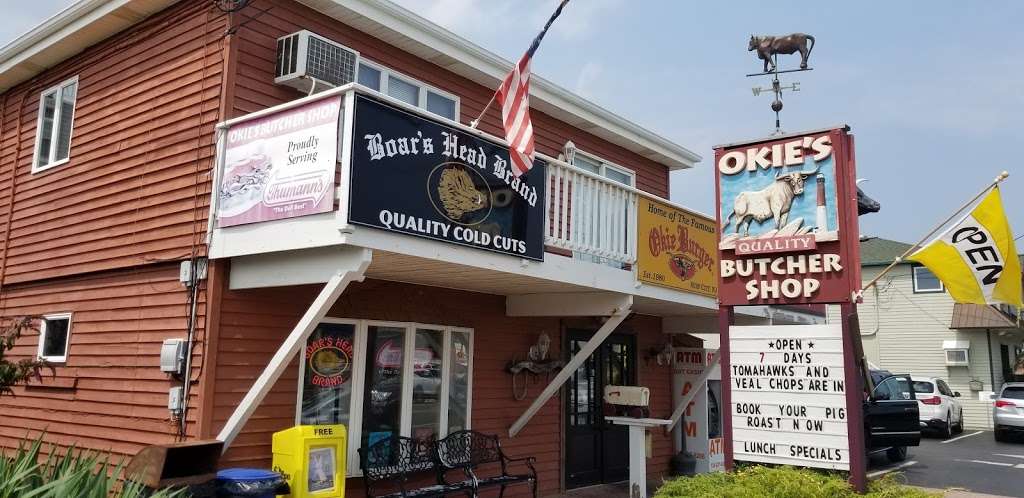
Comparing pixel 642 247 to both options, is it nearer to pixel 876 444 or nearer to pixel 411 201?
pixel 411 201

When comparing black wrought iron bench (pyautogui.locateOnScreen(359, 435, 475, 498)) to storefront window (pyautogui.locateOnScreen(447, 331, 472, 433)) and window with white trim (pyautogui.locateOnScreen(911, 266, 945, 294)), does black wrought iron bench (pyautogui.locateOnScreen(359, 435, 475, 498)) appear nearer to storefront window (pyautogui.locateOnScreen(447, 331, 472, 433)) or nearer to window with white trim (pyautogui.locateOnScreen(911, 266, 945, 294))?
storefront window (pyautogui.locateOnScreen(447, 331, 472, 433))

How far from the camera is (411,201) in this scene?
6.62 m

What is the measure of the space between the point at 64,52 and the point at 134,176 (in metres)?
2.73

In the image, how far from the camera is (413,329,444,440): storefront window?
9062mm

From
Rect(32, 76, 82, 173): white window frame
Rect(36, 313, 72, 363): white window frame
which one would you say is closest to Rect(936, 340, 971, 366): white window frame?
Rect(36, 313, 72, 363): white window frame

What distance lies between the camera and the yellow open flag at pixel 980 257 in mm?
6301

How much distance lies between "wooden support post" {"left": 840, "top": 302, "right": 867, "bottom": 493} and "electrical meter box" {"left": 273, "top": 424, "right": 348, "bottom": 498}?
442 cm

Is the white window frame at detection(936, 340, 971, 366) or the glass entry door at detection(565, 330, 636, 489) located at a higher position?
the white window frame at detection(936, 340, 971, 366)

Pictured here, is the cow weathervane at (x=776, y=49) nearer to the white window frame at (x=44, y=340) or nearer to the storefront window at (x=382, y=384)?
the storefront window at (x=382, y=384)

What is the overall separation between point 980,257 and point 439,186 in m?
4.53

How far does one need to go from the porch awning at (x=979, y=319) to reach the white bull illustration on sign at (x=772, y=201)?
74.7 ft

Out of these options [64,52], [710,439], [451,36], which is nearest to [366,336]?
[451,36]

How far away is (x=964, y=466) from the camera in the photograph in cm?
1650

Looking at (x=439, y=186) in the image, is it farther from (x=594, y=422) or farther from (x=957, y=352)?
(x=957, y=352)
